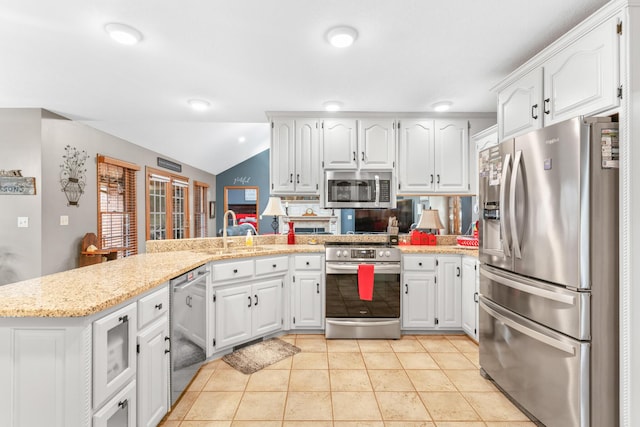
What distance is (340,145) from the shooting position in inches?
137

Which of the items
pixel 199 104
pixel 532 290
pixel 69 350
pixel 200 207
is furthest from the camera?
pixel 200 207

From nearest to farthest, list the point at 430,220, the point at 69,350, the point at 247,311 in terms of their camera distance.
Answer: the point at 69,350
the point at 247,311
the point at 430,220

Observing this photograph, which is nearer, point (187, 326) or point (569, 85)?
point (569, 85)

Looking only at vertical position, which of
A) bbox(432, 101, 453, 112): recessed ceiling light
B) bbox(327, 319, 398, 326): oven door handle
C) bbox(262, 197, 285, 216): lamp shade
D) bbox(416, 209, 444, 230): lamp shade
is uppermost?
bbox(432, 101, 453, 112): recessed ceiling light

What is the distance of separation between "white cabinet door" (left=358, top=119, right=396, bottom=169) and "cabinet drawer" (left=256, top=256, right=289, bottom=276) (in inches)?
53.4

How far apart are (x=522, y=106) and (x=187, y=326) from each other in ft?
9.08

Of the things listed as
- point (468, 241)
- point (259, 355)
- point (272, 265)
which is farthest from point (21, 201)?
point (468, 241)

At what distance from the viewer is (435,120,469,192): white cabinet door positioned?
3.48 metres

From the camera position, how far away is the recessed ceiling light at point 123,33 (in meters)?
1.84

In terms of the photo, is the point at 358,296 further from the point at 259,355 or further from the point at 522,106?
the point at 522,106

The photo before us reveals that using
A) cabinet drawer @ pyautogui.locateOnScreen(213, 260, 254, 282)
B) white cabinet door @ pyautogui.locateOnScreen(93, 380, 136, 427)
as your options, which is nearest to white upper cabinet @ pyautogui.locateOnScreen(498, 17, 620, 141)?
cabinet drawer @ pyautogui.locateOnScreen(213, 260, 254, 282)

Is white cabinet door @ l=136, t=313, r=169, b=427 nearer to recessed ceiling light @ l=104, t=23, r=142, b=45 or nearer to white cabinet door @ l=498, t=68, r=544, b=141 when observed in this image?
recessed ceiling light @ l=104, t=23, r=142, b=45

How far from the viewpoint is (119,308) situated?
1405mm

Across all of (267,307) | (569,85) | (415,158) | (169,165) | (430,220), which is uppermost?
(169,165)
